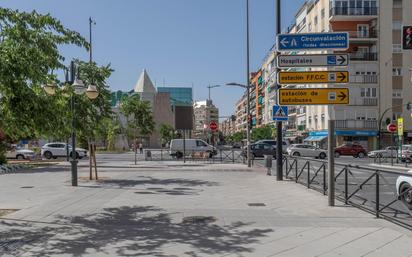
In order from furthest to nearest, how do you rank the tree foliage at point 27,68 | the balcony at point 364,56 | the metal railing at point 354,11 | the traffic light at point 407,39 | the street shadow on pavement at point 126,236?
1. the balcony at point 364,56
2. the metal railing at point 354,11
3. the traffic light at point 407,39
4. the tree foliage at point 27,68
5. the street shadow on pavement at point 126,236

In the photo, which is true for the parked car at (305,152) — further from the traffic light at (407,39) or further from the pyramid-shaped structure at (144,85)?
the pyramid-shaped structure at (144,85)

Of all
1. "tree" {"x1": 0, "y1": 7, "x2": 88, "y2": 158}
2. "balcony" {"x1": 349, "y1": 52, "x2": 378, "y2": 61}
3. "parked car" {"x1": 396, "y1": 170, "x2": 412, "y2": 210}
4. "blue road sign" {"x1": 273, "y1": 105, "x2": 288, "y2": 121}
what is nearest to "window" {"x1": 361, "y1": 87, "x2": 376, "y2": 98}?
"balcony" {"x1": 349, "y1": 52, "x2": 378, "y2": 61}

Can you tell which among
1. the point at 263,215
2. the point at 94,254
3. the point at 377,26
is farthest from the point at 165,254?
the point at 377,26

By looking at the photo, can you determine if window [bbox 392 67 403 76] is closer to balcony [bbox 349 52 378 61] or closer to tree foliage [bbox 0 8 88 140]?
balcony [bbox 349 52 378 61]

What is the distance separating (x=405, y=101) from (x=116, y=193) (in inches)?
2094

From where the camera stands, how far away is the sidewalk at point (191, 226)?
6.85 m

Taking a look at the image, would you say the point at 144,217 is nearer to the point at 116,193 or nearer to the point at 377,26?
the point at 116,193

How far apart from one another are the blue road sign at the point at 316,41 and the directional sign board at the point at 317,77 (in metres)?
0.61

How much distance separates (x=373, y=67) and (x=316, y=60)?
2030 inches

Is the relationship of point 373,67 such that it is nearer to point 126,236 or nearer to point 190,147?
point 190,147

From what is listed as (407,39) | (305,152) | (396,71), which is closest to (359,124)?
(396,71)

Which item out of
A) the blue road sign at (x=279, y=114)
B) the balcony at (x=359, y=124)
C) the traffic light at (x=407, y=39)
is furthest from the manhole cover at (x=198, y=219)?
the balcony at (x=359, y=124)

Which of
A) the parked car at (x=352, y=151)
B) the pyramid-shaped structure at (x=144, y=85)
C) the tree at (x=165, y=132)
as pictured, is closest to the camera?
the parked car at (x=352, y=151)

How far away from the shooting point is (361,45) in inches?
A: 2360
